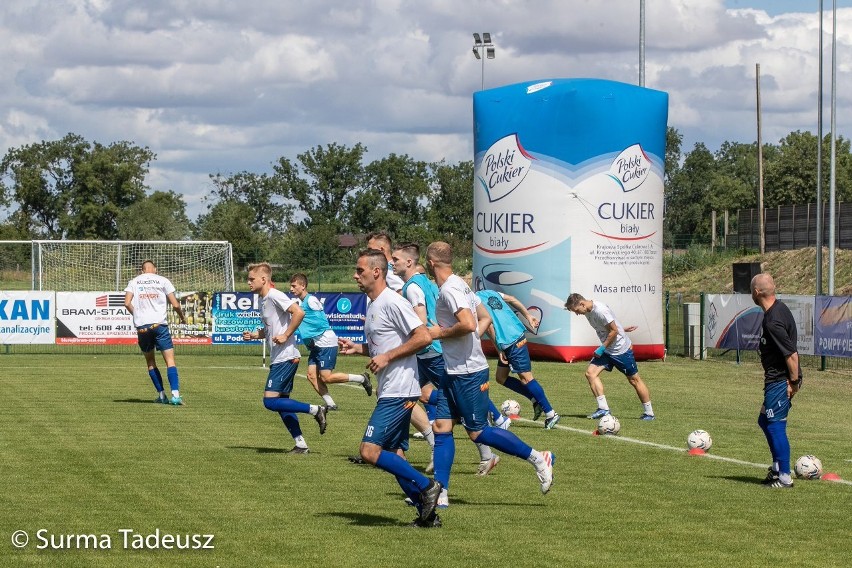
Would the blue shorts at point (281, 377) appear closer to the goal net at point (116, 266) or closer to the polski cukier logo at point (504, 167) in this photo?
the polski cukier logo at point (504, 167)

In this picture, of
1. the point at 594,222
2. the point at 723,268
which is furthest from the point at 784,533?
the point at 723,268

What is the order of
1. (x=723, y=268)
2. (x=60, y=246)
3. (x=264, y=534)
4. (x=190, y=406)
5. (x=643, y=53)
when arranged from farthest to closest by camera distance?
(x=723, y=268) → (x=60, y=246) → (x=643, y=53) → (x=190, y=406) → (x=264, y=534)

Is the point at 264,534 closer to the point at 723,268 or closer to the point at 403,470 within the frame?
the point at 403,470

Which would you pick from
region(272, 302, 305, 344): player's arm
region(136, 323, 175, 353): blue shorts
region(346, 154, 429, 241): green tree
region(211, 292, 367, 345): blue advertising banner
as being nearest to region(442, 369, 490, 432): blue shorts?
region(272, 302, 305, 344): player's arm

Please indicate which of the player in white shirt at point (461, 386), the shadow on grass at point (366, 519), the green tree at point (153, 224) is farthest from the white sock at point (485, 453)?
the green tree at point (153, 224)

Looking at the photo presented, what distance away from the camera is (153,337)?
19.2m

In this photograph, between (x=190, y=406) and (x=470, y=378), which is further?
(x=190, y=406)

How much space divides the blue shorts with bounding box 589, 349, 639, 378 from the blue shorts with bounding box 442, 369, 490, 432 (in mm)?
7238

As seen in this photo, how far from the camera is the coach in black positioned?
1112 centimetres

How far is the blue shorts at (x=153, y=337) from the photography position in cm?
1916

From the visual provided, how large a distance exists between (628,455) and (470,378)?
4118 mm

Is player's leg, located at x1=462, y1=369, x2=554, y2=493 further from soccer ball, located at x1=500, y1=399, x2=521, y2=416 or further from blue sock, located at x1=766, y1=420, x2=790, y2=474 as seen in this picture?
soccer ball, located at x1=500, y1=399, x2=521, y2=416

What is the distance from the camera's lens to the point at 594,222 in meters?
29.4

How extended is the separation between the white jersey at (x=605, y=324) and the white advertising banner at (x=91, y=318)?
54.1 ft
